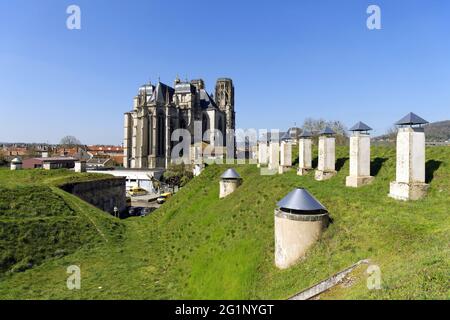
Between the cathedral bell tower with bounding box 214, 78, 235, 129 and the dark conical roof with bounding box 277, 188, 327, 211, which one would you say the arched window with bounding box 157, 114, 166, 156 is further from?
the dark conical roof with bounding box 277, 188, 327, 211

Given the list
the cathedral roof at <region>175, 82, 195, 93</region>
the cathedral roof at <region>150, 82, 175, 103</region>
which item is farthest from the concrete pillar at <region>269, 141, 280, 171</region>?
the cathedral roof at <region>175, 82, 195, 93</region>

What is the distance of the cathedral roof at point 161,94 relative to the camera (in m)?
75.4

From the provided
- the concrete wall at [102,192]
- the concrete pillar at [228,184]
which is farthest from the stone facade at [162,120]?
the concrete pillar at [228,184]

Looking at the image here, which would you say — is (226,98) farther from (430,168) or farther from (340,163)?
(430,168)

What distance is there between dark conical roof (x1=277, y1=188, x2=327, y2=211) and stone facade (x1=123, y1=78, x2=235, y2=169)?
62.5m

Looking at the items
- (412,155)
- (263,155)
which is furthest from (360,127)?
(263,155)

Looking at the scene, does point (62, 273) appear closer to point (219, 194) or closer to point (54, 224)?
point (54, 224)

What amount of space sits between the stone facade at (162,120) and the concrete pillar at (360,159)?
59.8m

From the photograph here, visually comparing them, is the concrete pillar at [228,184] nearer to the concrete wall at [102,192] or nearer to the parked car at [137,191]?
the concrete wall at [102,192]

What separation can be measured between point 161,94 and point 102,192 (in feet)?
156

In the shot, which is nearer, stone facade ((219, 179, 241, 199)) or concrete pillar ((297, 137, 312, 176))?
concrete pillar ((297, 137, 312, 176))

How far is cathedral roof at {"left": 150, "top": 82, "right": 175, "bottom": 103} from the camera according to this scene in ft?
247

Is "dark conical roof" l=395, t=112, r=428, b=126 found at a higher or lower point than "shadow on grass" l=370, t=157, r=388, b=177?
higher
